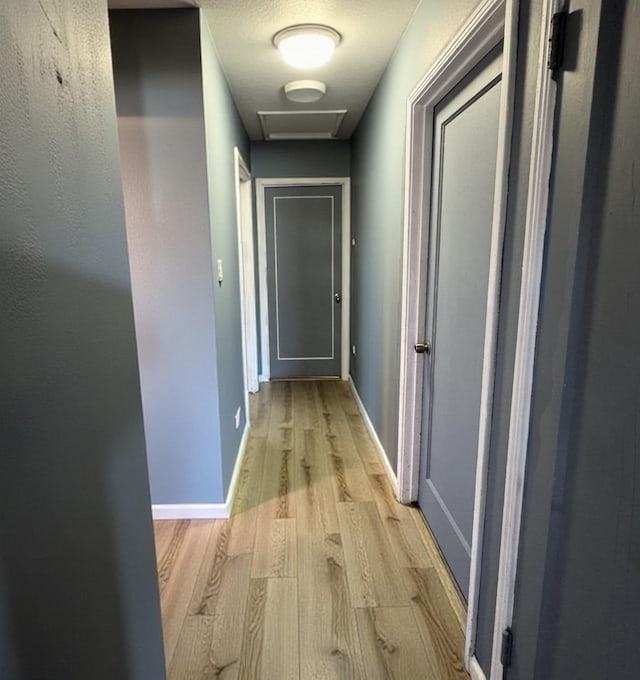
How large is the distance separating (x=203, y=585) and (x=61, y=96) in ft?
5.92

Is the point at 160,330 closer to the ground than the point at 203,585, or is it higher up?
higher up

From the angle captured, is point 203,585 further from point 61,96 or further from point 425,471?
point 61,96

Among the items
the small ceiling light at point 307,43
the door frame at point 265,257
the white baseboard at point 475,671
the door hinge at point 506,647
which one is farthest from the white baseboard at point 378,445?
the small ceiling light at point 307,43

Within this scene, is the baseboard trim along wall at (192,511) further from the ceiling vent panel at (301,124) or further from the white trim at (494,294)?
the ceiling vent panel at (301,124)

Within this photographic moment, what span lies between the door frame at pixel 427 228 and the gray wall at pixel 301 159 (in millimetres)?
2273

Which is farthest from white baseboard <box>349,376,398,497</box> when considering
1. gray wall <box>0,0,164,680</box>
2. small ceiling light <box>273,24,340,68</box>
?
small ceiling light <box>273,24,340,68</box>

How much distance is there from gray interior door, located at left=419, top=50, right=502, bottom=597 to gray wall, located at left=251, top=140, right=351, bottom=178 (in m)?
2.41

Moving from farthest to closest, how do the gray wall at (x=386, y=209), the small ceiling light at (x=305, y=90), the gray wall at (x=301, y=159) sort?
the gray wall at (x=301, y=159), the small ceiling light at (x=305, y=90), the gray wall at (x=386, y=209)

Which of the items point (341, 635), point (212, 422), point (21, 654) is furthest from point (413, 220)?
point (21, 654)

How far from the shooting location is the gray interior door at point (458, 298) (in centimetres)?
145

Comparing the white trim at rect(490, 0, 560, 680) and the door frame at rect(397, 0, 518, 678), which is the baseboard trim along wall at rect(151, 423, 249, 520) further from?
the white trim at rect(490, 0, 560, 680)

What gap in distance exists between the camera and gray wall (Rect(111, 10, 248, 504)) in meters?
1.89

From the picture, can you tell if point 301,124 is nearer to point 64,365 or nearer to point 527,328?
point 527,328

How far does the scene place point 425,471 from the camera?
2176 mm
